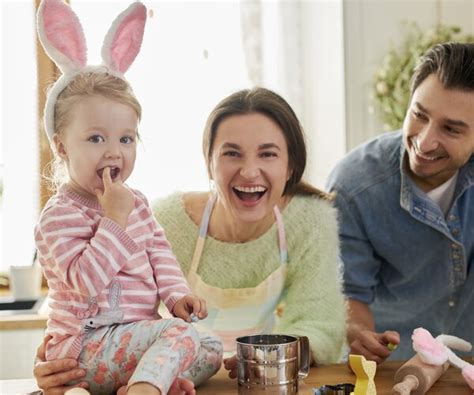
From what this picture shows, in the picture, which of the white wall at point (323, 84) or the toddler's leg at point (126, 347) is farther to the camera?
the white wall at point (323, 84)

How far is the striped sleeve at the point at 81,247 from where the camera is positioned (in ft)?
4.01

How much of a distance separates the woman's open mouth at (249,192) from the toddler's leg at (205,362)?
10.8 inches

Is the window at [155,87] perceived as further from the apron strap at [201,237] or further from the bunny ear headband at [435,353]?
the bunny ear headband at [435,353]

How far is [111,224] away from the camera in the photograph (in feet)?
4.05

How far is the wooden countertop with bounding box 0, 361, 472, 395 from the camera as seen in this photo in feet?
4.73

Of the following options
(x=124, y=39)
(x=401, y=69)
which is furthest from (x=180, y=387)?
(x=401, y=69)

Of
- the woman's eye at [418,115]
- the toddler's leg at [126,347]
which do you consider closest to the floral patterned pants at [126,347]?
the toddler's leg at [126,347]

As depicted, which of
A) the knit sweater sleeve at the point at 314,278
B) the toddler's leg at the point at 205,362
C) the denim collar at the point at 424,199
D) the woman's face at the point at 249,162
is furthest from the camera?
the denim collar at the point at 424,199

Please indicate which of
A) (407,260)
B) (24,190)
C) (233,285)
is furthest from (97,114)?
(24,190)

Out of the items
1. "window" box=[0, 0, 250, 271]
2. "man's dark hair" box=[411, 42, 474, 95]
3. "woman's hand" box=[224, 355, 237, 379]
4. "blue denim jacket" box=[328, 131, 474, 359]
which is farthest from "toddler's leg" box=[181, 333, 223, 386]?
"window" box=[0, 0, 250, 271]

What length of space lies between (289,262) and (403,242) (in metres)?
0.42

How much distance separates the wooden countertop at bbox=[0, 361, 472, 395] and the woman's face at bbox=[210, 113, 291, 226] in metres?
0.31

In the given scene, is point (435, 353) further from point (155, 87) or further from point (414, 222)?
point (155, 87)

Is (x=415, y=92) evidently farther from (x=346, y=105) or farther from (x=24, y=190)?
(x=24, y=190)
